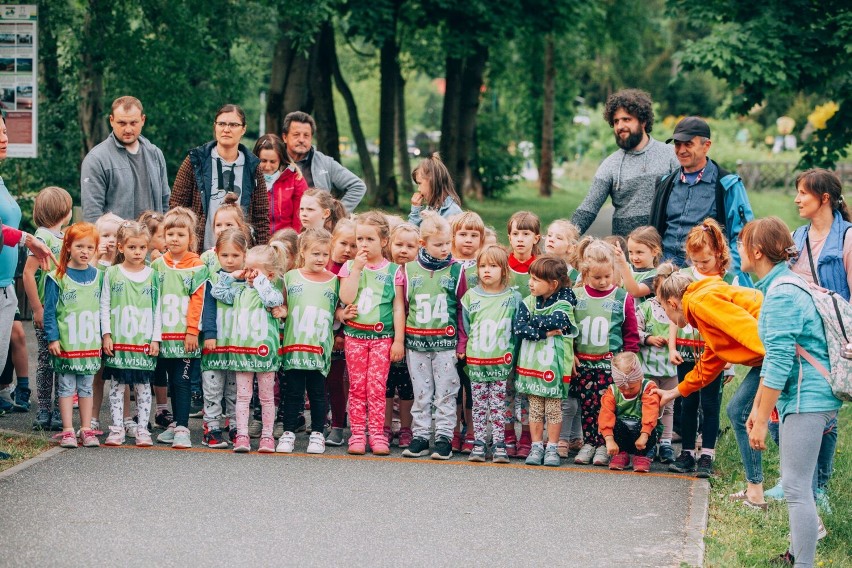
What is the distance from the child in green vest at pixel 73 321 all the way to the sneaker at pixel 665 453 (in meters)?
3.80

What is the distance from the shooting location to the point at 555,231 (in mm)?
8422

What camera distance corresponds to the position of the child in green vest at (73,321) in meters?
8.05

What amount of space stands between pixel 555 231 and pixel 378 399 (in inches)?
65.9

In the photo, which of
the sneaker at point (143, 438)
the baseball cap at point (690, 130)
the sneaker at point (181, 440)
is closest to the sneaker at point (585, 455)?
the baseball cap at point (690, 130)

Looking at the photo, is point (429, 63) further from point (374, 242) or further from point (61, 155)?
point (374, 242)

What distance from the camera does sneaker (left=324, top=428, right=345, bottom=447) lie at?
8.48 m

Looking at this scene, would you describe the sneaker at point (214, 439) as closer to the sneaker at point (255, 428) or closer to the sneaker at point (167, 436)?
the sneaker at point (167, 436)

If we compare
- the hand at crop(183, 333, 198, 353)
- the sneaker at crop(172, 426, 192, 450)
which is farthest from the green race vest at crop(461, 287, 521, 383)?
the sneaker at crop(172, 426, 192, 450)

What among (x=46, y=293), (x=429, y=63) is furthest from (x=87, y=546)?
(x=429, y=63)

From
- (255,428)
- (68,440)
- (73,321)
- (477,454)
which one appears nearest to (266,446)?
(255,428)

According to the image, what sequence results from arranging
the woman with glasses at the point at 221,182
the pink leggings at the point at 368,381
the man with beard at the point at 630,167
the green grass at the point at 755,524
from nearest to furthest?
the green grass at the point at 755,524 → the pink leggings at the point at 368,381 → the man with beard at the point at 630,167 → the woman with glasses at the point at 221,182

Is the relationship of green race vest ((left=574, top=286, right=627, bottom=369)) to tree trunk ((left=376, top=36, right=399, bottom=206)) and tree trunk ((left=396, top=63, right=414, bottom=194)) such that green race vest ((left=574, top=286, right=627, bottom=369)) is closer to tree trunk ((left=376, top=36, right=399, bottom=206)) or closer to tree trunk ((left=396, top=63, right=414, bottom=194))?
tree trunk ((left=376, top=36, right=399, bottom=206))

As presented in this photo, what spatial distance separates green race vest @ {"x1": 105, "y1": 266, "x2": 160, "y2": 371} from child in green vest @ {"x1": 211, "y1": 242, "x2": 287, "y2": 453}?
47cm

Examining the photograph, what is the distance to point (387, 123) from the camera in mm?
27188
